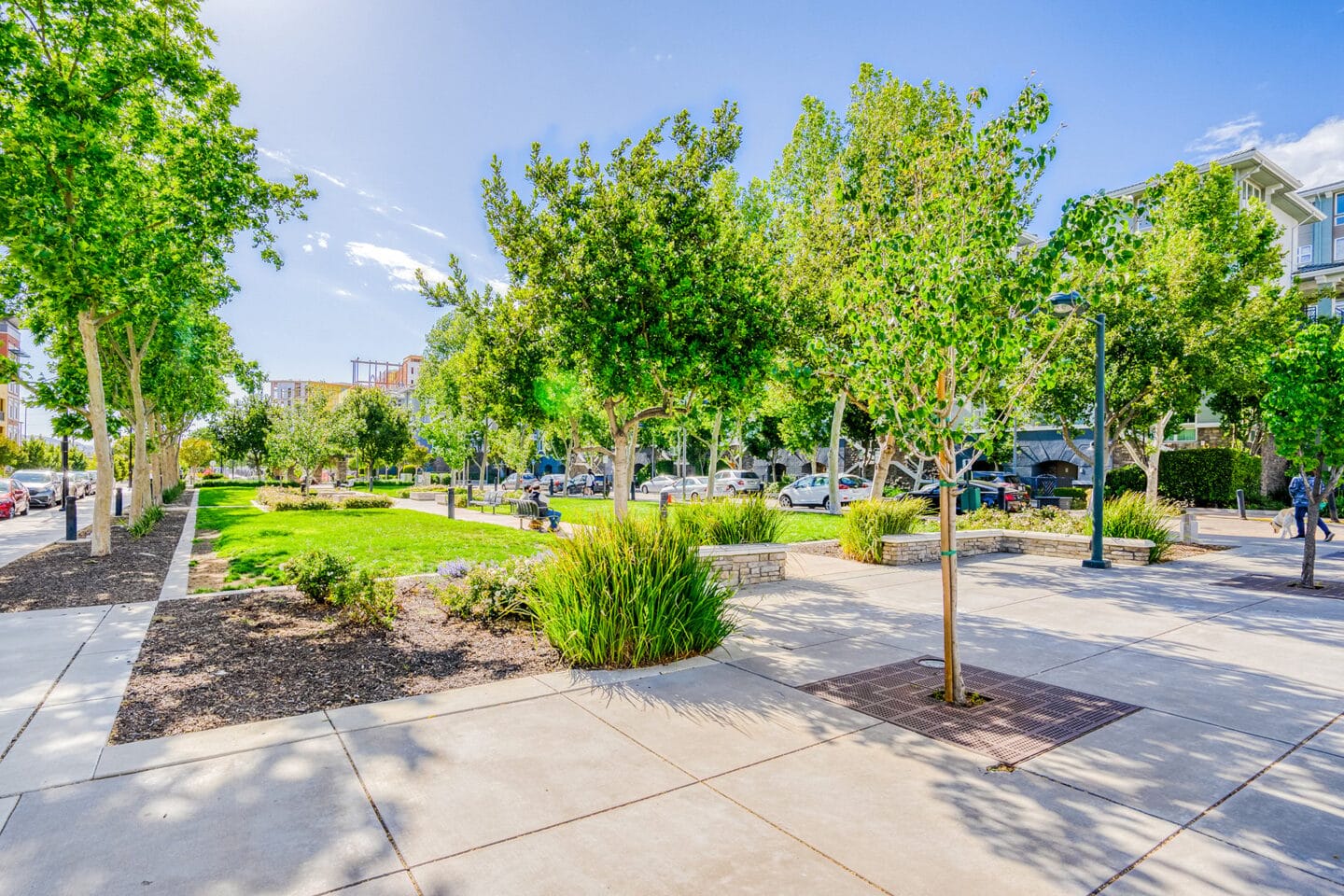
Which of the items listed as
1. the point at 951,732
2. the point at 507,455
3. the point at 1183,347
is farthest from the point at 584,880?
the point at 507,455

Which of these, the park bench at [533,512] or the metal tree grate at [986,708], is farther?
the park bench at [533,512]

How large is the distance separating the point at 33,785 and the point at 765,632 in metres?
5.69

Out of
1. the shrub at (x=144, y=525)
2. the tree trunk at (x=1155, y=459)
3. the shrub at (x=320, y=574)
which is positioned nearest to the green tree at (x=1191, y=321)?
the tree trunk at (x=1155, y=459)

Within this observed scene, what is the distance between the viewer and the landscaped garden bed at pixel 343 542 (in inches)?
420

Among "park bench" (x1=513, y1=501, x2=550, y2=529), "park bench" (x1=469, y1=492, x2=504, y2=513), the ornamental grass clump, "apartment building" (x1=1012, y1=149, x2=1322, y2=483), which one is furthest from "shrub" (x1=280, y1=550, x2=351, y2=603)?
"apartment building" (x1=1012, y1=149, x2=1322, y2=483)

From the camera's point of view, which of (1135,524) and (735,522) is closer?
(735,522)

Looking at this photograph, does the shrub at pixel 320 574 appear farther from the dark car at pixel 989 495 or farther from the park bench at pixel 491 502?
the dark car at pixel 989 495

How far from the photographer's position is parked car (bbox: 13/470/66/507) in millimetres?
29766

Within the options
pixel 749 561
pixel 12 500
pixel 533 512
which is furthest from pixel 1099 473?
pixel 12 500

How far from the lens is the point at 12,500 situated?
82.1 ft

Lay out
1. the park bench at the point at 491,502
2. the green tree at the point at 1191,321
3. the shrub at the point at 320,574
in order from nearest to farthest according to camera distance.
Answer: the shrub at the point at 320,574, the green tree at the point at 1191,321, the park bench at the point at 491,502

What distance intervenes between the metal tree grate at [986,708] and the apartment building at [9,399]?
91.0 meters

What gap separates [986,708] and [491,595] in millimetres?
5047

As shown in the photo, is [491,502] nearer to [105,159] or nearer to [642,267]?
[105,159]
